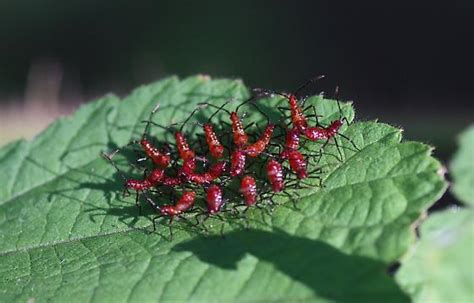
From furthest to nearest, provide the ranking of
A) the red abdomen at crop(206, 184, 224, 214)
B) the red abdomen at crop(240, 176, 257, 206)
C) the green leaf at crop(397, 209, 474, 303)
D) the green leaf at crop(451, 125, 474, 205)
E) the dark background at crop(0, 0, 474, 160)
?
the dark background at crop(0, 0, 474, 160) → the red abdomen at crop(206, 184, 224, 214) → the red abdomen at crop(240, 176, 257, 206) → the green leaf at crop(451, 125, 474, 205) → the green leaf at crop(397, 209, 474, 303)

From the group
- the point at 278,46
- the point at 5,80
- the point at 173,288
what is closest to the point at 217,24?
the point at 278,46

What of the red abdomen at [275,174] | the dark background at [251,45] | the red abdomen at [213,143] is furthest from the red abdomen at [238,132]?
the dark background at [251,45]

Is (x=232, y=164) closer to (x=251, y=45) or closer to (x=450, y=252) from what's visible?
(x=450, y=252)

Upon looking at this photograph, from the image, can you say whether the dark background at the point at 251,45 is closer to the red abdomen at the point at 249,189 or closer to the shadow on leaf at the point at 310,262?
the red abdomen at the point at 249,189

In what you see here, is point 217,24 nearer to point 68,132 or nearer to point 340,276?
point 68,132

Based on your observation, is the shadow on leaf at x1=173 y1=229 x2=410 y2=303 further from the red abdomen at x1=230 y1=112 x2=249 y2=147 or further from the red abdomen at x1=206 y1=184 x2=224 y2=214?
the red abdomen at x1=230 y1=112 x2=249 y2=147

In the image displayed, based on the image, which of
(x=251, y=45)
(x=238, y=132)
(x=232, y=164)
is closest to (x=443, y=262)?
(x=232, y=164)

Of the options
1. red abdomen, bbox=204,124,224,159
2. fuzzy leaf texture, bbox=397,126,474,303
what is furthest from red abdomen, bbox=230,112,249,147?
fuzzy leaf texture, bbox=397,126,474,303
